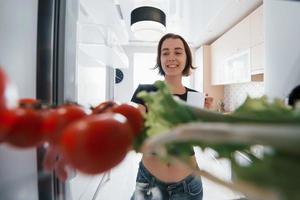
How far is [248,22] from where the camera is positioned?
261cm

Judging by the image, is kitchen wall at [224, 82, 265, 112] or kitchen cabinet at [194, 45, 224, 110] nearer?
kitchen wall at [224, 82, 265, 112]

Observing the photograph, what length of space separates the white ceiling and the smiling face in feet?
3.38

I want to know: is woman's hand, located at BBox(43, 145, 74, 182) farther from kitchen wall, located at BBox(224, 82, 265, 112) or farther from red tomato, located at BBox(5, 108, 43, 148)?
kitchen wall, located at BBox(224, 82, 265, 112)

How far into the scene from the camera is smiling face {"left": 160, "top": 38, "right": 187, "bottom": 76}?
980mm

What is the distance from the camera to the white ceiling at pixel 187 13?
2064 millimetres

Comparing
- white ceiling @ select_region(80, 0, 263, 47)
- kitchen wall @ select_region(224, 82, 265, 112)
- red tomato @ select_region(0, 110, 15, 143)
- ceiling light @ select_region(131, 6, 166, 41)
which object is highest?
white ceiling @ select_region(80, 0, 263, 47)

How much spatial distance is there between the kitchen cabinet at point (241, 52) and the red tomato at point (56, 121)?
2448 millimetres

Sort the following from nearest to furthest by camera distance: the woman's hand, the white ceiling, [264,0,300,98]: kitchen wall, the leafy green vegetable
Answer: the leafy green vegetable → the woman's hand → [264,0,300,98]: kitchen wall → the white ceiling

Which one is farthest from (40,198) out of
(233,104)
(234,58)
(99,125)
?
(233,104)

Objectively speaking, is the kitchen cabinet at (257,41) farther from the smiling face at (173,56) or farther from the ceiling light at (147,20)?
the smiling face at (173,56)

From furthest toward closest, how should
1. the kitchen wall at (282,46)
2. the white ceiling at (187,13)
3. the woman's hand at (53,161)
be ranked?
the white ceiling at (187,13), the kitchen wall at (282,46), the woman's hand at (53,161)

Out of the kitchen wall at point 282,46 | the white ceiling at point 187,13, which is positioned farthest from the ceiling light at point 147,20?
the kitchen wall at point 282,46

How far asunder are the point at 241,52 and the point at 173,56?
2145 millimetres

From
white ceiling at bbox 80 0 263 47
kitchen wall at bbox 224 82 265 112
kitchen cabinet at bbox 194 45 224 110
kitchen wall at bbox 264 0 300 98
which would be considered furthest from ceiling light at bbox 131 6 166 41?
kitchen cabinet at bbox 194 45 224 110
